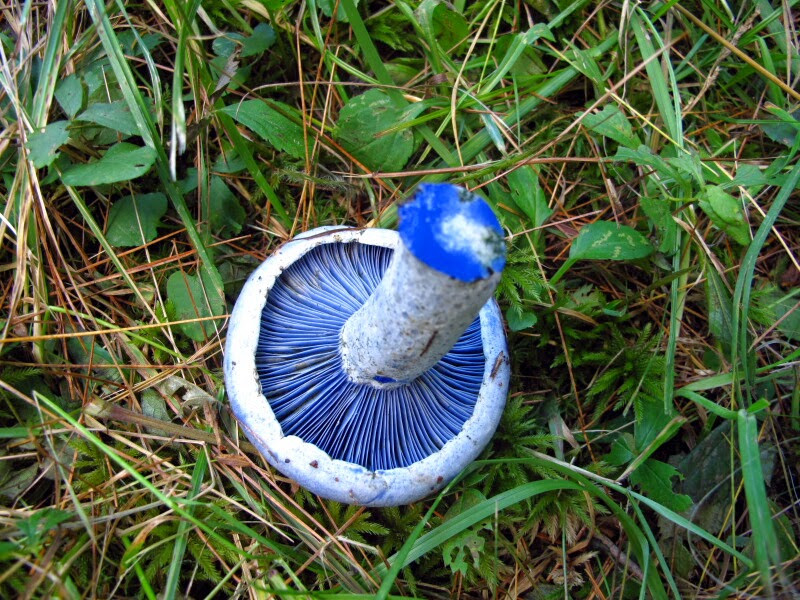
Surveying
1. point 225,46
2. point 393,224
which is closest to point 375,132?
point 393,224

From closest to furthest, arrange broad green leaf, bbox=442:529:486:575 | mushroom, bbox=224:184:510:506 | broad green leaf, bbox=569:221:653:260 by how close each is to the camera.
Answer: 1. mushroom, bbox=224:184:510:506
2. broad green leaf, bbox=442:529:486:575
3. broad green leaf, bbox=569:221:653:260

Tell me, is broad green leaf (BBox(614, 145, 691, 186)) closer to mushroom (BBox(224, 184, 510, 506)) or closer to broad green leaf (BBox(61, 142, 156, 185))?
mushroom (BBox(224, 184, 510, 506))

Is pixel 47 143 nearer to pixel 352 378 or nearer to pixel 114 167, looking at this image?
pixel 114 167

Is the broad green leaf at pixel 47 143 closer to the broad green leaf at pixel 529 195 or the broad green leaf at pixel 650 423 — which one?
the broad green leaf at pixel 529 195

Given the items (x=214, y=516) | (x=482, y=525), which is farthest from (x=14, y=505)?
(x=482, y=525)

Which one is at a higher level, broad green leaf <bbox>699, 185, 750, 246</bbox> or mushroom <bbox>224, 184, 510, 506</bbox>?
broad green leaf <bbox>699, 185, 750, 246</bbox>

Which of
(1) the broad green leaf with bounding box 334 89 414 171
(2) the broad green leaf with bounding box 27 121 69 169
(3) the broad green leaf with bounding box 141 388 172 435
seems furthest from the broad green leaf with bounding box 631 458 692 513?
(2) the broad green leaf with bounding box 27 121 69 169
